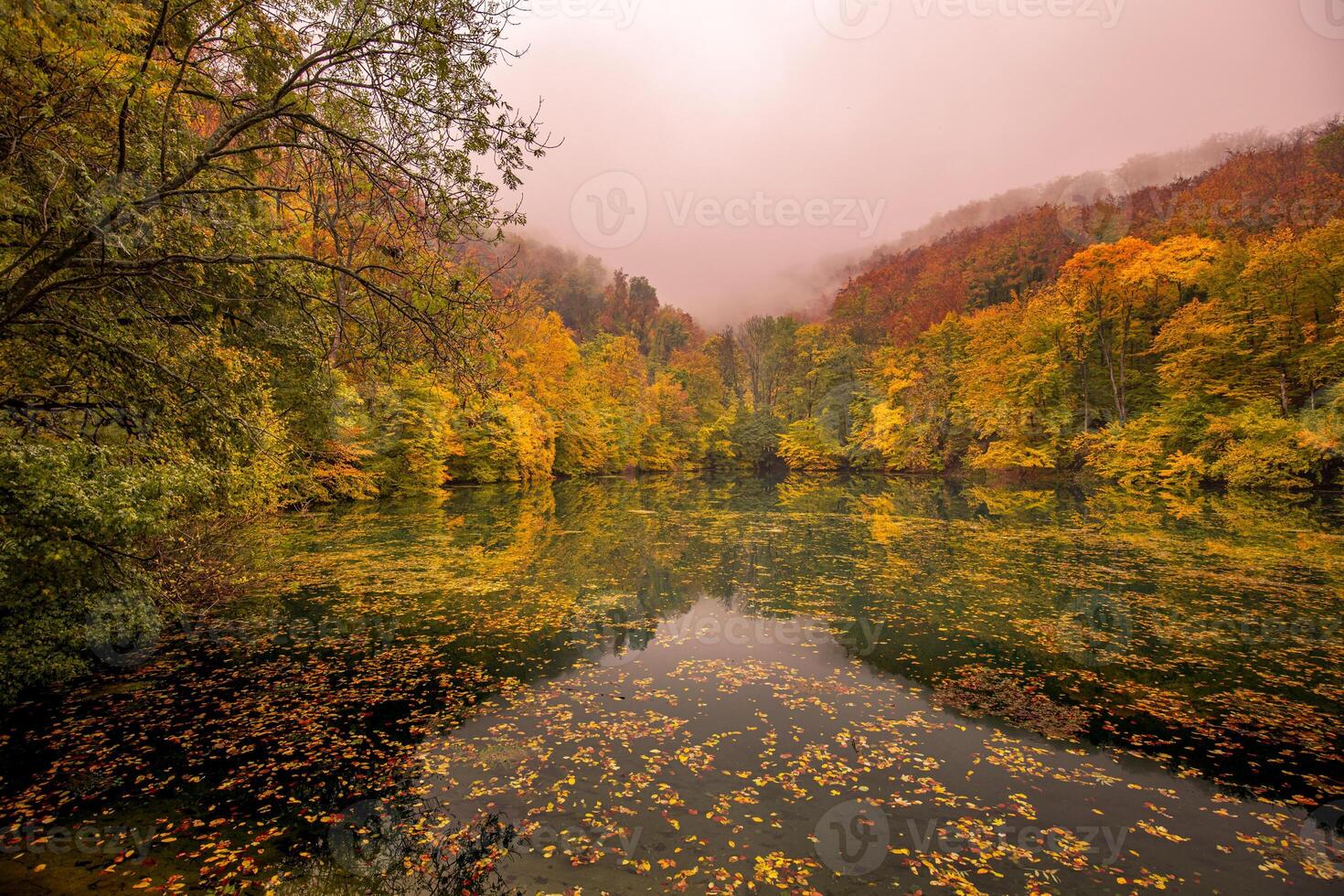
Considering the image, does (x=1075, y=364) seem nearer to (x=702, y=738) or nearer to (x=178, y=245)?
(x=702, y=738)

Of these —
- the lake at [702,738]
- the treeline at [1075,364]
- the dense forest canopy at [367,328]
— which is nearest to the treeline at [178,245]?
the dense forest canopy at [367,328]

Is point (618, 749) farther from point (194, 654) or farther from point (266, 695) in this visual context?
point (194, 654)

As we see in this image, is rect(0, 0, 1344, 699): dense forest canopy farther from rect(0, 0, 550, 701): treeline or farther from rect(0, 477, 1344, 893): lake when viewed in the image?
rect(0, 477, 1344, 893): lake

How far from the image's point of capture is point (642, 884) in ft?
14.3

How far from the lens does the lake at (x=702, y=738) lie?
15.0 ft

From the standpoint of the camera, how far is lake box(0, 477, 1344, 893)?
4574 millimetres

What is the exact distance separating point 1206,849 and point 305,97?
32.7ft

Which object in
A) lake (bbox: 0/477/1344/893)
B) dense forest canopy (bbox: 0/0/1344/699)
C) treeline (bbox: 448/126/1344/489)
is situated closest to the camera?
lake (bbox: 0/477/1344/893)

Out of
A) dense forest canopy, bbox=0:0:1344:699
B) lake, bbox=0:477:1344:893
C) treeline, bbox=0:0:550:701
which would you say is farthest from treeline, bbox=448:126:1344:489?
lake, bbox=0:477:1344:893

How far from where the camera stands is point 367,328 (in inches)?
231

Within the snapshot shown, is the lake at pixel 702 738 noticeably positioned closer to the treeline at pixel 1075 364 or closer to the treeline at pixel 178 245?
the treeline at pixel 178 245

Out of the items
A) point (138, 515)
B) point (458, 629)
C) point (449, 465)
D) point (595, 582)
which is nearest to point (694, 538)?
point (595, 582)

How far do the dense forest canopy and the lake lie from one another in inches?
80.5

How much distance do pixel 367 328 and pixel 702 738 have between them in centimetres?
581
